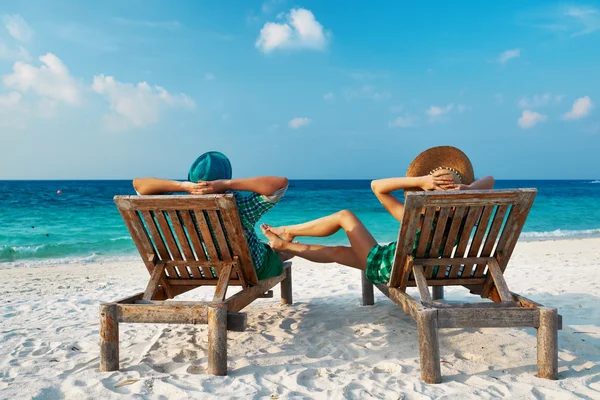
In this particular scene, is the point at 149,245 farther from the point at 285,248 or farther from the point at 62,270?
the point at 62,270

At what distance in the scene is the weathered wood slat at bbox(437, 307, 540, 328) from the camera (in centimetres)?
274

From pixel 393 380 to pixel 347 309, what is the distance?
6.06 feet

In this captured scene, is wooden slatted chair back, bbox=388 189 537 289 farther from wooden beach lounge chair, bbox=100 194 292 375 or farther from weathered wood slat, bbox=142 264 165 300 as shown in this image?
weathered wood slat, bbox=142 264 165 300

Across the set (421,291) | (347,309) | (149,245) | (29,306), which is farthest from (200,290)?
(421,291)

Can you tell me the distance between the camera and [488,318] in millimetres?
2750

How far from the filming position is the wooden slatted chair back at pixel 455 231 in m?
2.83

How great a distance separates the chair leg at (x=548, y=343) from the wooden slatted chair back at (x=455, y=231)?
55cm

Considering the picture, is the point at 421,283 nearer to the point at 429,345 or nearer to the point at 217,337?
the point at 429,345

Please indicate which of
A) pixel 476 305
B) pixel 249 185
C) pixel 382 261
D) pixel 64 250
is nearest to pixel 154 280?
pixel 249 185

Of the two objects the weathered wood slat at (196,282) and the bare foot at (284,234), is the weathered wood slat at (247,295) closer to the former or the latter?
the weathered wood slat at (196,282)

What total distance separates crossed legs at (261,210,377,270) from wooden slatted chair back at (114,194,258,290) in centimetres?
70

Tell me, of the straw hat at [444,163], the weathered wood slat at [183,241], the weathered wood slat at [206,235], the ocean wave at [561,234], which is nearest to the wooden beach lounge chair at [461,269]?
the straw hat at [444,163]

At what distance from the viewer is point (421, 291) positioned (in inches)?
118

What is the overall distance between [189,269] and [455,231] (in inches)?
75.7
